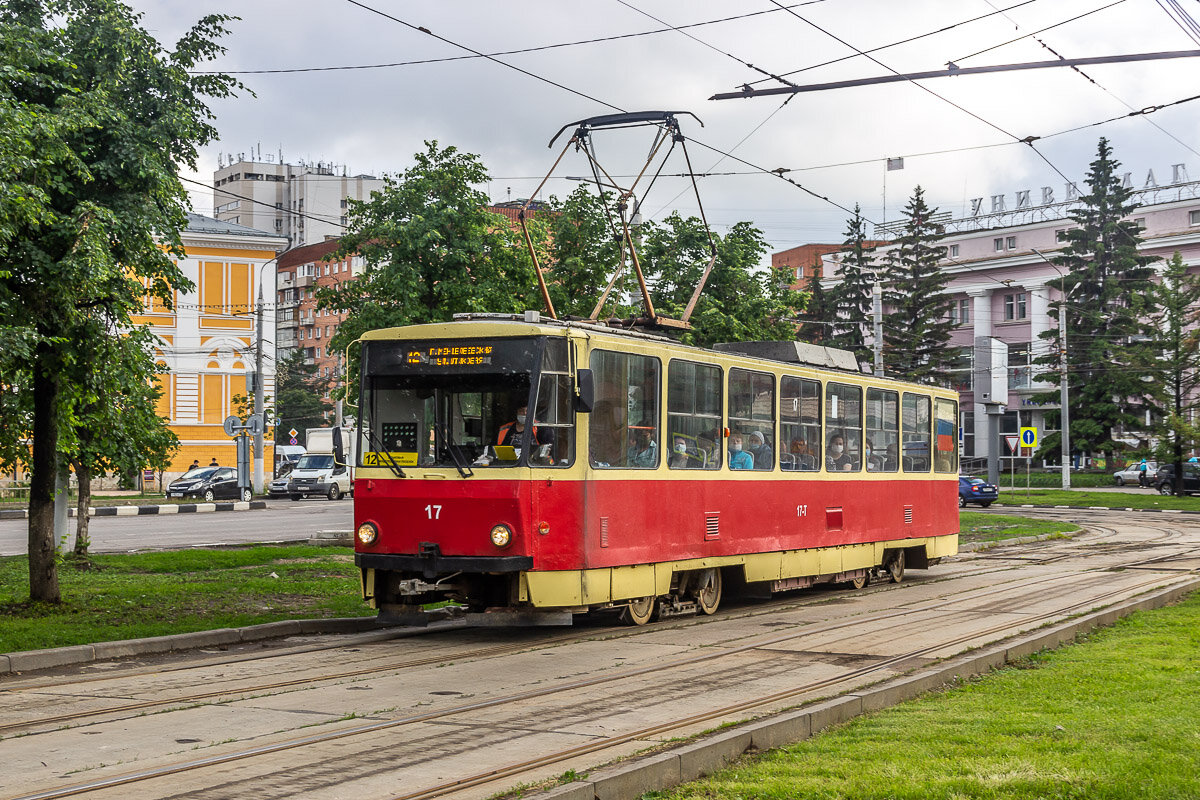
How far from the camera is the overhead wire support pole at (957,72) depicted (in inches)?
563

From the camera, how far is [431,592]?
1320 centimetres

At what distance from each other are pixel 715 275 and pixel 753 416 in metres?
15.7

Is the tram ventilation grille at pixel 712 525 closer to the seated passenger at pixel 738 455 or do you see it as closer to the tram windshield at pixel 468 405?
the seated passenger at pixel 738 455

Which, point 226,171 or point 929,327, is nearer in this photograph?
point 929,327

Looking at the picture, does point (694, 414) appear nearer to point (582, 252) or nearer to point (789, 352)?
point (789, 352)

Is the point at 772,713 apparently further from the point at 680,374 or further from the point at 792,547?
the point at 792,547

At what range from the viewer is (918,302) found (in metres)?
76.2

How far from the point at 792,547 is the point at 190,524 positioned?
21.3 m

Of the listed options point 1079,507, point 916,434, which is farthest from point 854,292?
point 916,434

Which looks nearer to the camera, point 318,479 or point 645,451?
point 645,451

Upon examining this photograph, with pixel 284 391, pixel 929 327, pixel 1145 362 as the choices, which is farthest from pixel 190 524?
pixel 284 391

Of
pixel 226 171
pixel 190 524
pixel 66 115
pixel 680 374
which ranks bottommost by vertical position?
pixel 190 524

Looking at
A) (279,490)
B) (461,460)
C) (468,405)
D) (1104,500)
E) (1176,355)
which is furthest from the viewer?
(279,490)

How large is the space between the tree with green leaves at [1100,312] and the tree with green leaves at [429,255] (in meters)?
46.1
